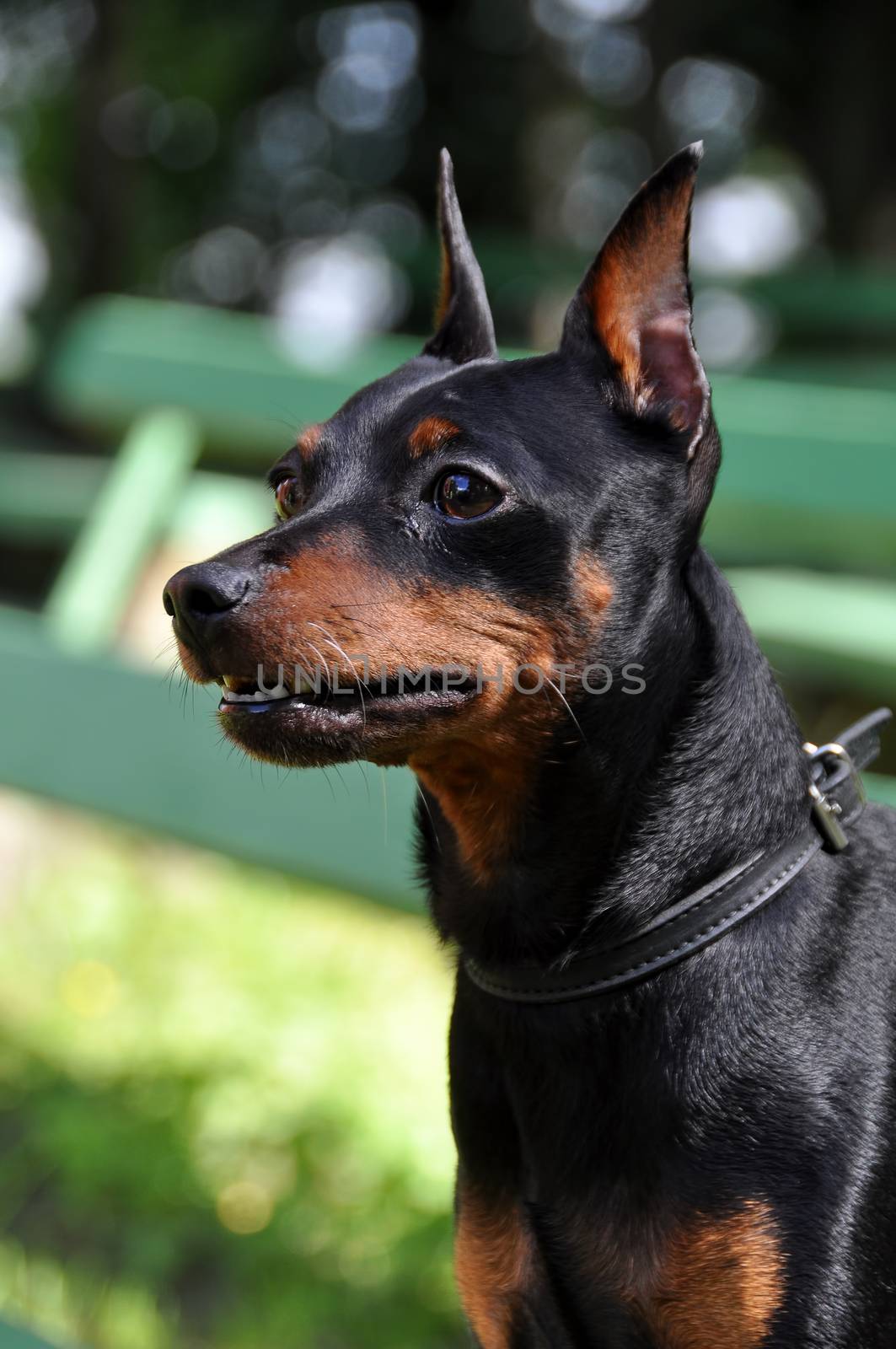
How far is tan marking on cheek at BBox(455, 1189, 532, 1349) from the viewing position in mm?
1872

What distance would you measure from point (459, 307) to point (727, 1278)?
60.5 inches

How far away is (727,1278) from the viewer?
166 centimetres

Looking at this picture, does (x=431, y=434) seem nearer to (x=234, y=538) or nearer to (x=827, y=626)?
(x=827, y=626)

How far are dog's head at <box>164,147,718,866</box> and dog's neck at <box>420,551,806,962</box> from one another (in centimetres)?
4

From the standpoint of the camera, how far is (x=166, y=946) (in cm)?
539

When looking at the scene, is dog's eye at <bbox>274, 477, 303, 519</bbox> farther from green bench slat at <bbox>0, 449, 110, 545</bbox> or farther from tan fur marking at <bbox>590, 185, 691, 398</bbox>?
green bench slat at <bbox>0, 449, 110, 545</bbox>

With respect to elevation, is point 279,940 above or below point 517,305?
below

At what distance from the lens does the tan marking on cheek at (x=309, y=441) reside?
2.09 meters

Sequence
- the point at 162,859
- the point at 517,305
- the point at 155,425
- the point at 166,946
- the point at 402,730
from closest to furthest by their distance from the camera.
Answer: the point at 402,730, the point at 155,425, the point at 166,946, the point at 162,859, the point at 517,305

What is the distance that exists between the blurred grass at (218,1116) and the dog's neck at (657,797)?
4.24ft

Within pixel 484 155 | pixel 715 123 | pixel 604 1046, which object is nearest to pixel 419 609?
pixel 604 1046

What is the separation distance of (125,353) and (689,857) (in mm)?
3003

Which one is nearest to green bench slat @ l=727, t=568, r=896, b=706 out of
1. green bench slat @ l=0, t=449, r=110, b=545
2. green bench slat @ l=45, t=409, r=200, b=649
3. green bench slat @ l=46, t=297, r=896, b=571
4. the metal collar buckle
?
green bench slat @ l=46, t=297, r=896, b=571

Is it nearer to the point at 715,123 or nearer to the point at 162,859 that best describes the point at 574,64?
the point at 715,123
